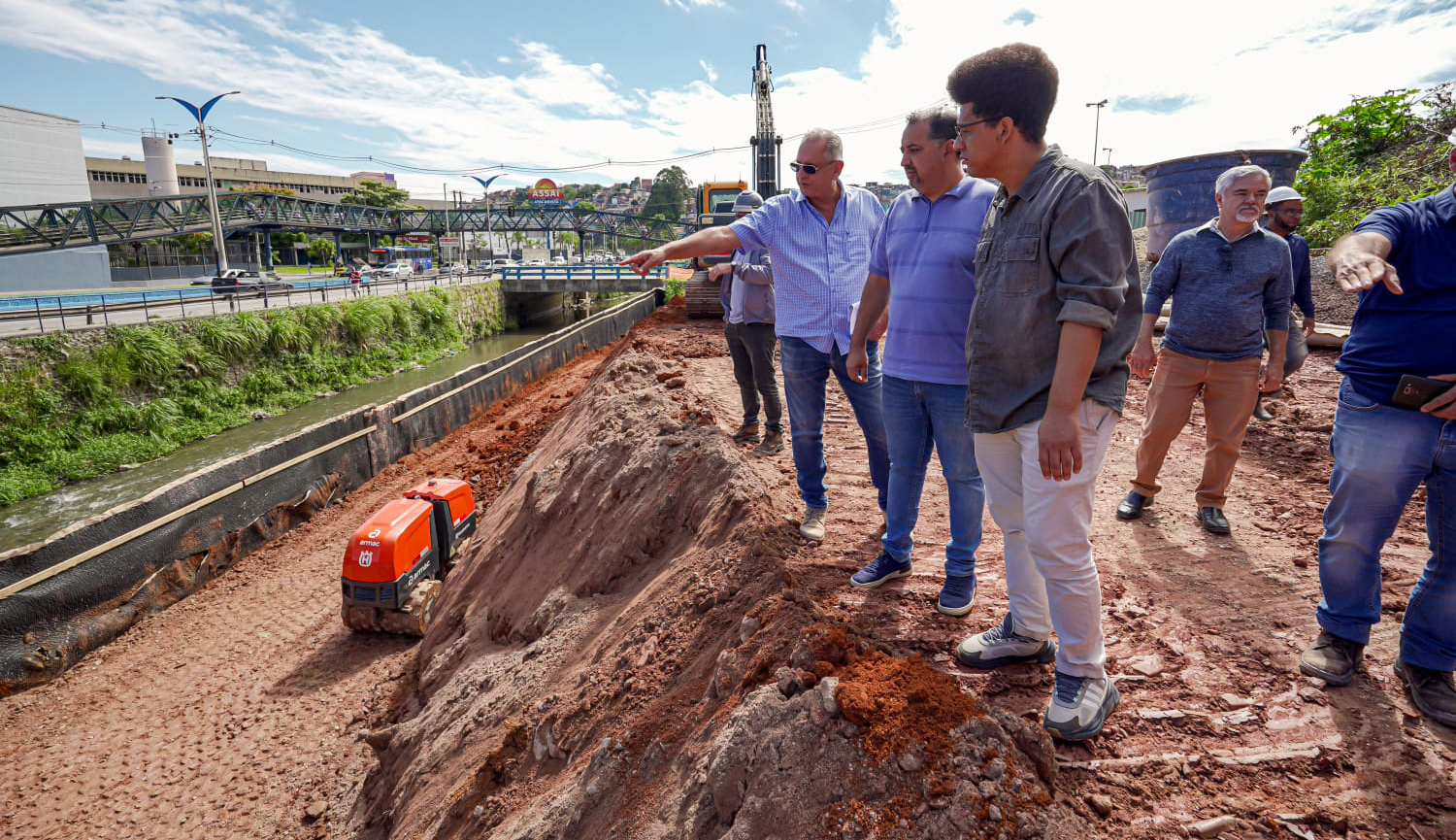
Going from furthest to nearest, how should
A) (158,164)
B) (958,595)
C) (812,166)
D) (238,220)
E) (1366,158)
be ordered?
(158,164), (238,220), (1366,158), (812,166), (958,595)

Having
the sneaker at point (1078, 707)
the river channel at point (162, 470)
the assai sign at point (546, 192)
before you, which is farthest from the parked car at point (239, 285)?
the assai sign at point (546, 192)

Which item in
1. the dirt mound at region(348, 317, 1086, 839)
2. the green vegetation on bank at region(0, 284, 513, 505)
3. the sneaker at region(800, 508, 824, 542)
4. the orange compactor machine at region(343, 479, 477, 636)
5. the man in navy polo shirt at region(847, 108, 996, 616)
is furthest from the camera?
the green vegetation on bank at region(0, 284, 513, 505)

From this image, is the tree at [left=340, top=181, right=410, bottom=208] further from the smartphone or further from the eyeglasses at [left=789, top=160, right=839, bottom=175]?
the smartphone

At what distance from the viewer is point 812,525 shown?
3.70 metres

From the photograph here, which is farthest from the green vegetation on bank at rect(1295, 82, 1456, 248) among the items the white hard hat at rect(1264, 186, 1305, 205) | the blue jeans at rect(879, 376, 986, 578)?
the blue jeans at rect(879, 376, 986, 578)

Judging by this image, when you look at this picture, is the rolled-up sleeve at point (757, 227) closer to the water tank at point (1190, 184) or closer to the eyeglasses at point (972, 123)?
the eyeglasses at point (972, 123)

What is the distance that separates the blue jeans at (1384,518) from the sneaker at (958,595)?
47.4 inches

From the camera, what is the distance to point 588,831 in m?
2.40

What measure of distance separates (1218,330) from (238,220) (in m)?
52.7

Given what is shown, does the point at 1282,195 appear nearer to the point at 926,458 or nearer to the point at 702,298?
the point at 926,458

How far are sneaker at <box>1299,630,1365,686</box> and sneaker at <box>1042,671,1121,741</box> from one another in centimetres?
93

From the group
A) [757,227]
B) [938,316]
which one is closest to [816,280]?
[757,227]

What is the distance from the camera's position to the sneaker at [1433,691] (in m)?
2.18

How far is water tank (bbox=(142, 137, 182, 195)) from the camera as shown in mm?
55406
